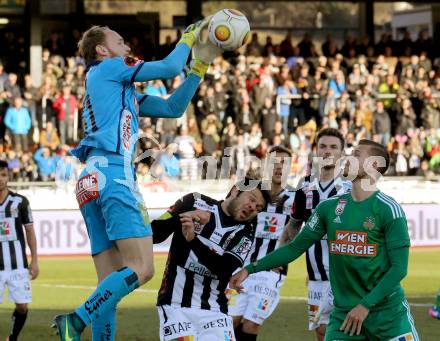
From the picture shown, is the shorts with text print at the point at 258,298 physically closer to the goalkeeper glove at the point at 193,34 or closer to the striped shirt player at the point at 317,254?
the striped shirt player at the point at 317,254

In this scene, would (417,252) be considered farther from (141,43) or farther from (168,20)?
(168,20)

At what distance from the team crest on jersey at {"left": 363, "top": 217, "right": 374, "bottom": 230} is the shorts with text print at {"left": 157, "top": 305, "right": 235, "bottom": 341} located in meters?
1.41

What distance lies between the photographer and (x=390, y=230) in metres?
6.71

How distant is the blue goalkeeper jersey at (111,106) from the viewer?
6641 millimetres

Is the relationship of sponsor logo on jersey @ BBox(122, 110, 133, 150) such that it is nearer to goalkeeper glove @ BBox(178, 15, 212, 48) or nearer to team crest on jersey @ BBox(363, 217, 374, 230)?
goalkeeper glove @ BBox(178, 15, 212, 48)

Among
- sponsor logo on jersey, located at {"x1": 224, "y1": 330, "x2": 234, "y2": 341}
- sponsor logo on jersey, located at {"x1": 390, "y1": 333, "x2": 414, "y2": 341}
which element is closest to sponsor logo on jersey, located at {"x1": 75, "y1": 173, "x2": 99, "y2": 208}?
sponsor logo on jersey, located at {"x1": 224, "y1": 330, "x2": 234, "y2": 341}

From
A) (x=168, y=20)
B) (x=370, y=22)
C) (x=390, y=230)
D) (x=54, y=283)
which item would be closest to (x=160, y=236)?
(x=390, y=230)

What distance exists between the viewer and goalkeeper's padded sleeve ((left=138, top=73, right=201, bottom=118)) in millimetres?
6992

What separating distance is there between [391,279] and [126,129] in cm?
195

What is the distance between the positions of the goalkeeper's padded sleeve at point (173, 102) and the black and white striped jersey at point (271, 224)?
3.64 m

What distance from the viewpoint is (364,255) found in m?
6.80

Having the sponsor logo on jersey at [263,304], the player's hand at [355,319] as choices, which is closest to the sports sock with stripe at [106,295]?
the player's hand at [355,319]

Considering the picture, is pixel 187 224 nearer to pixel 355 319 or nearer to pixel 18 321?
pixel 355 319

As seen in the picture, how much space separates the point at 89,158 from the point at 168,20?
87.6ft
